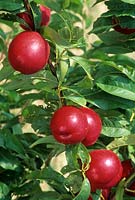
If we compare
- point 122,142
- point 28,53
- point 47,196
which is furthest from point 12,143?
point 28,53

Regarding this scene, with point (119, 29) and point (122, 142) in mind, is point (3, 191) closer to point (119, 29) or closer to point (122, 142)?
point (122, 142)

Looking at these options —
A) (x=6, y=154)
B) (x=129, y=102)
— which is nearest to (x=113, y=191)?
(x=129, y=102)

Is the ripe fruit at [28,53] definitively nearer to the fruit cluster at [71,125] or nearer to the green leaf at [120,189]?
the fruit cluster at [71,125]

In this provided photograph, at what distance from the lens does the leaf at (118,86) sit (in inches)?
37.6

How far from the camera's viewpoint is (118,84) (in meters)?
0.97

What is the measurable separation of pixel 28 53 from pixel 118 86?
0.21 meters

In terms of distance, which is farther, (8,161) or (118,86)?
(8,161)

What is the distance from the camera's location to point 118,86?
96cm

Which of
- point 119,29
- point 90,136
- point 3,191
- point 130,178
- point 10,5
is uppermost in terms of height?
point 10,5

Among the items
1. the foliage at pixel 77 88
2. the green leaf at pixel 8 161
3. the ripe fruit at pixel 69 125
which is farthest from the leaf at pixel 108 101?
the green leaf at pixel 8 161

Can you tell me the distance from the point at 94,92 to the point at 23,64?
0.20 m

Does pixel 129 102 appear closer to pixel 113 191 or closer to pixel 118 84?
pixel 118 84

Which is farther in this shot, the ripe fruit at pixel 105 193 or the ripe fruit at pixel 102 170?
the ripe fruit at pixel 105 193

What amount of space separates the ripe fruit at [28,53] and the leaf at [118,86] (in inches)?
6.1
